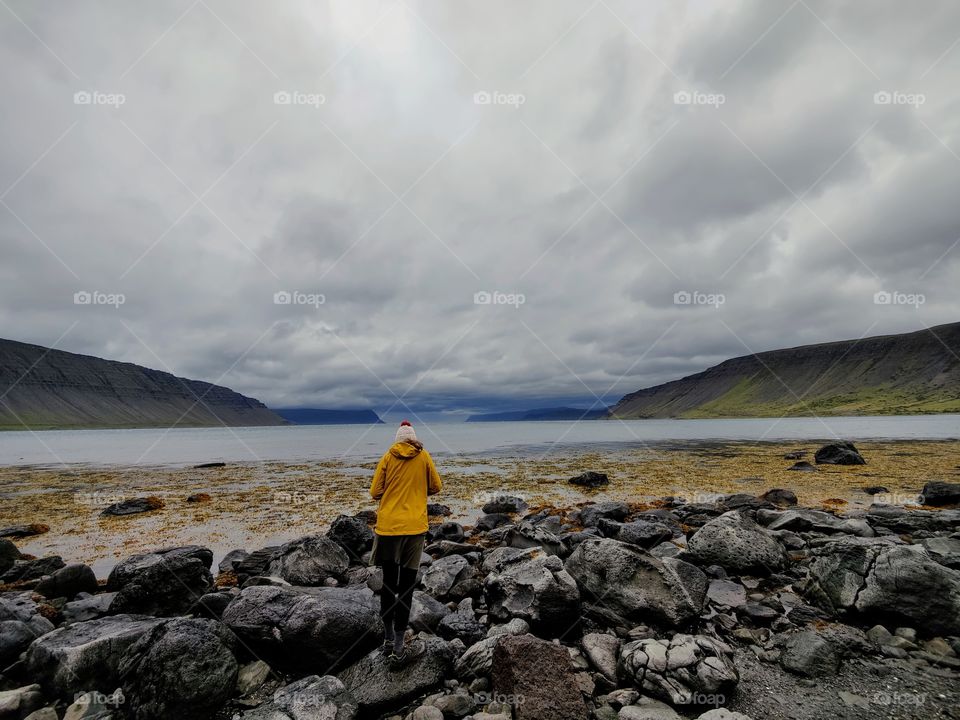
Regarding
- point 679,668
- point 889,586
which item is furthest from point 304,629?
point 889,586

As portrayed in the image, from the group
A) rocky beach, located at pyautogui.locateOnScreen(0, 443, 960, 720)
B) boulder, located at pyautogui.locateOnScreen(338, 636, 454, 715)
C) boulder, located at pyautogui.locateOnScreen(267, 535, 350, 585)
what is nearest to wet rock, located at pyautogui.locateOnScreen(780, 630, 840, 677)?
rocky beach, located at pyautogui.locateOnScreen(0, 443, 960, 720)

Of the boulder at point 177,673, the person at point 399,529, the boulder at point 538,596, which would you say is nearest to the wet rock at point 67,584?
the boulder at point 177,673

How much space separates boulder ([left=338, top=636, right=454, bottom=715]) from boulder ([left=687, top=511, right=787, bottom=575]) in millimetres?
7732

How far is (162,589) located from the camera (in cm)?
1050

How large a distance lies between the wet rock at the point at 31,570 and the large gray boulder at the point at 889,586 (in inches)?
888

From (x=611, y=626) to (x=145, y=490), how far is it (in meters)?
43.6

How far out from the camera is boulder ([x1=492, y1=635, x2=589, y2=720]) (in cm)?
629

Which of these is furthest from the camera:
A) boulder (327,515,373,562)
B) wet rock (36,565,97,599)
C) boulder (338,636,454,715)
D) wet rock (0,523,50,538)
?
wet rock (0,523,50,538)

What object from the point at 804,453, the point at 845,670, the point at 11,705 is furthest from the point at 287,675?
the point at 804,453

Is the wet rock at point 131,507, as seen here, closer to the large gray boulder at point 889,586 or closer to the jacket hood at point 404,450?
the jacket hood at point 404,450

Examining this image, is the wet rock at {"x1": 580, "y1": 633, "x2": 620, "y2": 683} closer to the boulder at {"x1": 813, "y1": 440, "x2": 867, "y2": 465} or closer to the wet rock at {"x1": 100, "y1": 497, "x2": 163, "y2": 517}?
the wet rock at {"x1": 100, "y1": 497, "x2": 163, "y2": 517}

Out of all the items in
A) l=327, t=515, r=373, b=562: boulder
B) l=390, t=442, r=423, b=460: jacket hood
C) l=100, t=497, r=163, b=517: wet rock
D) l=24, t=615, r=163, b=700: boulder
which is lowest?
l=100, t=497, r=163, b=517: wet rock

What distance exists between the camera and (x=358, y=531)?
651 inches

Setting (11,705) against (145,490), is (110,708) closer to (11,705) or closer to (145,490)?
(11,705)
